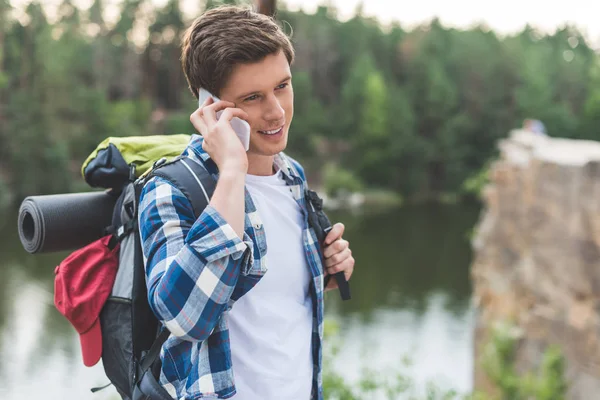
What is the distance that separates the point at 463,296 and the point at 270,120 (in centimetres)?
1701

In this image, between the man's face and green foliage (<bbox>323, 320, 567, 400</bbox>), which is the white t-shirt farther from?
green foliage (<bbox>323, 320, 567, 400</bbox>)

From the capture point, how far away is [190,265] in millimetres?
1169

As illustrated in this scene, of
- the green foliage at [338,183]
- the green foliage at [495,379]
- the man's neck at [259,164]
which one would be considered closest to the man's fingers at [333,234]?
the man's neck at [259,164]

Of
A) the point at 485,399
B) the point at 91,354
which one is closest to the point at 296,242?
the point at 91,354

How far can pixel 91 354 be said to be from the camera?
1.39m

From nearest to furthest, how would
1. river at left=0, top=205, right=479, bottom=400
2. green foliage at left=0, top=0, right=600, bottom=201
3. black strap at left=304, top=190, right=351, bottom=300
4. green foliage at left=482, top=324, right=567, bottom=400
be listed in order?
black strap at left=304, top=190, right=351, bottom=300 → green foliage at left=482, top=324, right=567, bottom=400 → river at left=0, top=205, right=479, bottom=400 → green foliage at left=0, top=0, right=600, bottom=201

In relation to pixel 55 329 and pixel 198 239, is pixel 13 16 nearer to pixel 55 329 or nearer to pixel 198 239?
pixel 55 329

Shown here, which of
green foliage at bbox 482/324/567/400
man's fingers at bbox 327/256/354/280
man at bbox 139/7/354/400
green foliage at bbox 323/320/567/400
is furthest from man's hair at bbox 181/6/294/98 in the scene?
green foliage at bbox 482/324/567/400

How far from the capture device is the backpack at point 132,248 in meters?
1.29

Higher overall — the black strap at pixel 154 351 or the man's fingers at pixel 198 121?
the man's fingers at pixel 198 121

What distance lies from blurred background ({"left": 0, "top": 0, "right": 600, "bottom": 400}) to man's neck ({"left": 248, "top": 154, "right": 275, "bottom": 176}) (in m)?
3.83

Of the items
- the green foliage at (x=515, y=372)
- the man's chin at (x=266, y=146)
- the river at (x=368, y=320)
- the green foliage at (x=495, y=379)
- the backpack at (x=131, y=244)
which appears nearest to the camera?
the backpack at (x=131, y=244)

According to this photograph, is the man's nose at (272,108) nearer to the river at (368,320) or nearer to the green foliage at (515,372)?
the river at (368,320)

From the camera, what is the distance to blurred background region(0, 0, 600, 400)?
42.1ft
